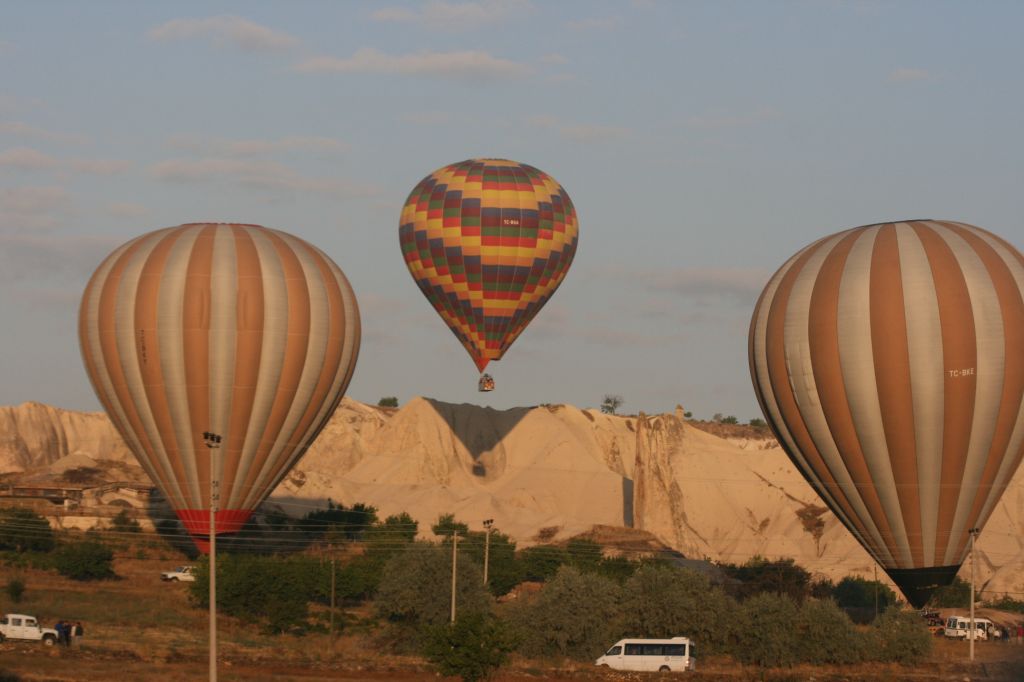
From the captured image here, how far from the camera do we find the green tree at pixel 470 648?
173 feet

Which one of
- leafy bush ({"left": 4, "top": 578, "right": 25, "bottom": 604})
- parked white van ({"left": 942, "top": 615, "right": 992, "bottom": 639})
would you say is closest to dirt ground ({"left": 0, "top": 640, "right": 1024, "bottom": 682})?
parked white van ({"left": 942, "top": 615, "right": 992, "bottom": 639})

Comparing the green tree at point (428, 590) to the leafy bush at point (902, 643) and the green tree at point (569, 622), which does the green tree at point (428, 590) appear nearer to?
the green tree at point (569, 622)

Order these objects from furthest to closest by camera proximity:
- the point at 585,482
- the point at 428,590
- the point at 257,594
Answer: the point at 585,482
the point at 257,594
the point at 428,590

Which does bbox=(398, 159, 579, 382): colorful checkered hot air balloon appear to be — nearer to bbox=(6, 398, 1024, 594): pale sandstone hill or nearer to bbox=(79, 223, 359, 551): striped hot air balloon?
bbox=(79, 223, 359, 551): striped hot air balloon

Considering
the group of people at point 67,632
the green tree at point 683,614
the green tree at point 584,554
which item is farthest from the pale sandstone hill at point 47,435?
the green tree at point 683,614

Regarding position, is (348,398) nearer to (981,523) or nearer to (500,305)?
(500,305)

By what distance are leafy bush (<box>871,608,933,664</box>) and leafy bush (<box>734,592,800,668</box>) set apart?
3.93 meters

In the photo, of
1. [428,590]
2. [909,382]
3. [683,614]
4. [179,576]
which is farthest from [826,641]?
[179,576]

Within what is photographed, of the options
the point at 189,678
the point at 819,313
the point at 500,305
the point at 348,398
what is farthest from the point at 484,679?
the point at 348,398

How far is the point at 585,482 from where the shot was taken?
5354 inches

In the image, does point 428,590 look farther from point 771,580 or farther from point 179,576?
point 771,580

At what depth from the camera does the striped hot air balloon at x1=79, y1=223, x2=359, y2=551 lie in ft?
227

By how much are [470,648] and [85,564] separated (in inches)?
1554

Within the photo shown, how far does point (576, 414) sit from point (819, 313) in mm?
85824
